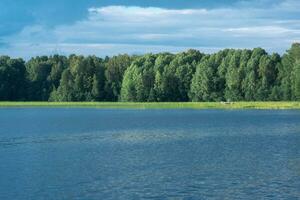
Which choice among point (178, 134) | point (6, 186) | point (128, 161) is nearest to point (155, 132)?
point (178, 134)

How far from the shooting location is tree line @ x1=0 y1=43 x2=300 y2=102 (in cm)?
13400

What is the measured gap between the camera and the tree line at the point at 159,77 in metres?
134

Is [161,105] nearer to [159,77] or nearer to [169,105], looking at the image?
[169,105]

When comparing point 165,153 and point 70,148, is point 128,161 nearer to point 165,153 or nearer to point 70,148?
point 165,153

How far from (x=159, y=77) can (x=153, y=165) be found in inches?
4252

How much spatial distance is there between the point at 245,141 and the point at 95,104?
10004 centimetres

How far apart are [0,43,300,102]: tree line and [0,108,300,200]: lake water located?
210ft

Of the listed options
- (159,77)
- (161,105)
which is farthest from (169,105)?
(159,77)

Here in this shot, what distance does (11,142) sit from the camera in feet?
198

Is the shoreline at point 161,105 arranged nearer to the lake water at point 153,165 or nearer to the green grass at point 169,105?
the green grass at point 169,105

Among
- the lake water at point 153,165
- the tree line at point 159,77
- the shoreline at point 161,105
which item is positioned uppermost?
the tree line at point 159,77

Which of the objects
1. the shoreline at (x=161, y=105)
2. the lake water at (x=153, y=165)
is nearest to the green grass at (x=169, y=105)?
the shoreline at (x=161, y=105)

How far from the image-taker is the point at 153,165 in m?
41.2

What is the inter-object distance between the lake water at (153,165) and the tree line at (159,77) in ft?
210
